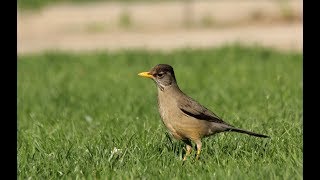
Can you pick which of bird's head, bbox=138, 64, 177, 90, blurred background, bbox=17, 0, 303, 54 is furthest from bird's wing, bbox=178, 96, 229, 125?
blurred background, bbox=17, 0, 303, 54

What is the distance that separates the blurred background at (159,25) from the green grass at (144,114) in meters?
4.89

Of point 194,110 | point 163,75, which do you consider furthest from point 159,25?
point 194,110

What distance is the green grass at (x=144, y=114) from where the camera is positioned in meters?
6.82

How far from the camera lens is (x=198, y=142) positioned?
722 cm

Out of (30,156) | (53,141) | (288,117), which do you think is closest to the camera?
(30,156)

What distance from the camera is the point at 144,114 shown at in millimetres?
10531

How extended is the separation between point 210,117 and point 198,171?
0.69 m

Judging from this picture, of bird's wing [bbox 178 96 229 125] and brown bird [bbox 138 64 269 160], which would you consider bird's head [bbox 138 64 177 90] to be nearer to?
brown bird [bbox 138 64 269 160]

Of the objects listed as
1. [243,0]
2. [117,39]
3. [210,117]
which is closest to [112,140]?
[210,117]

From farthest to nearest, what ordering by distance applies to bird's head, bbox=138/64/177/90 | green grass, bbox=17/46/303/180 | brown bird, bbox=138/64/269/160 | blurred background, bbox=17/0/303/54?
blurred background, bbox=17/0/303/54 < bird's head, bbox=138/64/177/90 < brown bird, bbox=138/64/269/160 < green grass, bbox=17/46/303/180

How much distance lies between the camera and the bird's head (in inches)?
288

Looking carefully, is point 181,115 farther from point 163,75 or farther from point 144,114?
point 144,114
